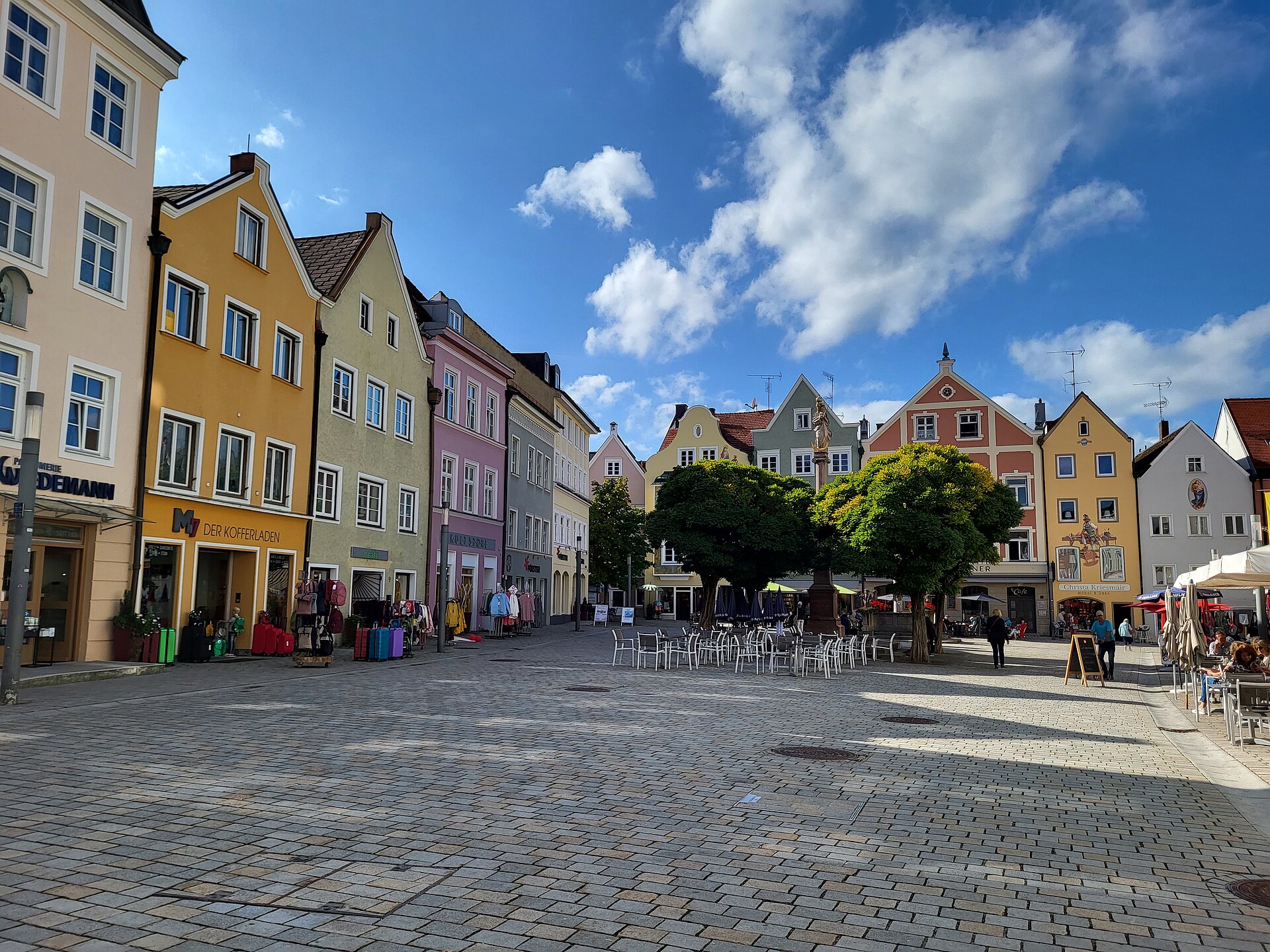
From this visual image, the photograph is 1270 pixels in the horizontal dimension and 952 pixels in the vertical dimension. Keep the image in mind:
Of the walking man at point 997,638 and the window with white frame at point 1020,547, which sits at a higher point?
the window with white frame at point 1020,547

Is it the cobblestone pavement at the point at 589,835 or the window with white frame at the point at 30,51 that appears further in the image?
the window with white frame at the point at 30,51

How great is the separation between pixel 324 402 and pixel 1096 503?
4376 cm

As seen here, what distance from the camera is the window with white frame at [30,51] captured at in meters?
17.0

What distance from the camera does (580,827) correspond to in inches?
262

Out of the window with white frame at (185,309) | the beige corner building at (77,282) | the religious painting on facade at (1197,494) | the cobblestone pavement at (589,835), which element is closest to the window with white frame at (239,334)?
the window with white frame at (185,309)

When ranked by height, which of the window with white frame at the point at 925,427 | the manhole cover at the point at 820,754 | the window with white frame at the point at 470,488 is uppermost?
the window with white frame at the point at 925,427

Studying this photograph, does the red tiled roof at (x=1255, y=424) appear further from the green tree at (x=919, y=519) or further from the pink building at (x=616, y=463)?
the pink building at (x=616, y=463)

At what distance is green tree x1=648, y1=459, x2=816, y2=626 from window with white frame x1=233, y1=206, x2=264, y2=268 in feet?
60.8

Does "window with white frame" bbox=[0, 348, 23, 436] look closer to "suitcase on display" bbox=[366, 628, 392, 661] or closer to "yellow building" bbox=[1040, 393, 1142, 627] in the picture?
"suitcase on display" bbox=[366, 628, 392, 661]

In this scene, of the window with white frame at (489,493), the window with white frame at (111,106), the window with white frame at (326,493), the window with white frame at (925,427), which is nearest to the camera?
the window with white frame at (111,106)

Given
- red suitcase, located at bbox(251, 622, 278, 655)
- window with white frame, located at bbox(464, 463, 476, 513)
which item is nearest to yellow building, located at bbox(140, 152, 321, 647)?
red suitcase, located at bbox(251, 622, 278, 655)

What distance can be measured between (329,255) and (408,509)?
8943 millimetres

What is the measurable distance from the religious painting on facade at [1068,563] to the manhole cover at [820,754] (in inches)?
1842

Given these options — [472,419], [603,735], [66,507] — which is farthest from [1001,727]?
[472,419]
